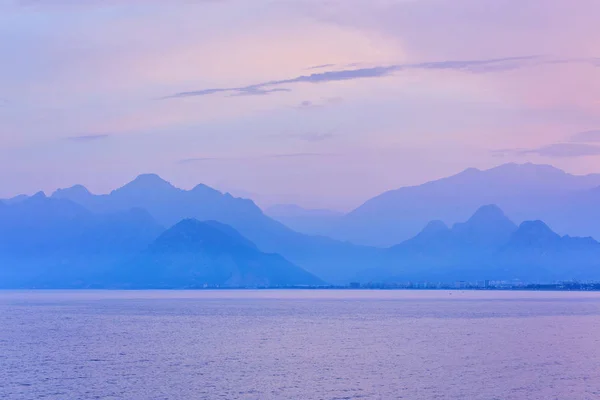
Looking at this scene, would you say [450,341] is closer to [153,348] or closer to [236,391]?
[153,348]

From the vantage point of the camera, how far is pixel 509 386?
241 feet

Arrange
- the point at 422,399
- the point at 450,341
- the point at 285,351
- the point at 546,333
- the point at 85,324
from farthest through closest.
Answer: the point at 85,324 → the point at 546,333 → the point at 450,341 → the point at 285,351 → the point at 422,399

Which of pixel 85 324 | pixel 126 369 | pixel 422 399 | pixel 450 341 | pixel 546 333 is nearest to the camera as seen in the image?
pixel 422 399

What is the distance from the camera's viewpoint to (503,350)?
339 ft

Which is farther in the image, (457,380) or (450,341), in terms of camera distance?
(450,341)

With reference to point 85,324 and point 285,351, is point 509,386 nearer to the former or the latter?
point 285,351

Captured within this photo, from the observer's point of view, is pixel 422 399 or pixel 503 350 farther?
pixel 503 350

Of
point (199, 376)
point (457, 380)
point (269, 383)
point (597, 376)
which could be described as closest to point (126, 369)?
point (199, 376)

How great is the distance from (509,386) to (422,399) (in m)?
10.2

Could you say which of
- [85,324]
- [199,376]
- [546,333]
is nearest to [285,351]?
[199,376]

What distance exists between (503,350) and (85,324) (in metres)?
84.0

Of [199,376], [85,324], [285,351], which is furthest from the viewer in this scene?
[85,324]

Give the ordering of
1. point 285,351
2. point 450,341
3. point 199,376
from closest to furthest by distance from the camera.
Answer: point 199,376
point 285,351
point 450,341

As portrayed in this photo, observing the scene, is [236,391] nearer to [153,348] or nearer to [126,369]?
[126,369]
